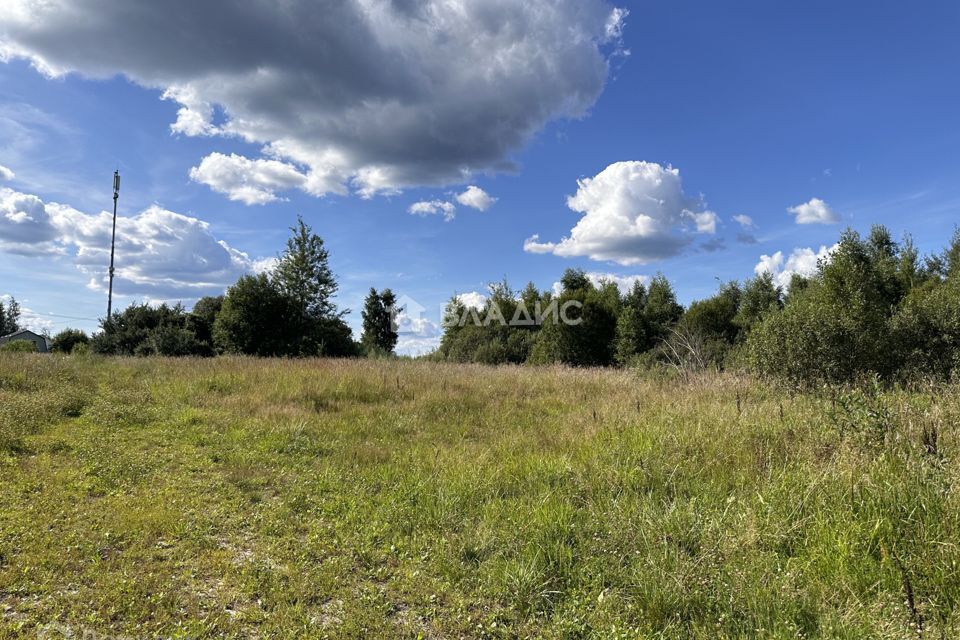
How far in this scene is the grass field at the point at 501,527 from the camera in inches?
106

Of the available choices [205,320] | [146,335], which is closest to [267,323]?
[146,335]

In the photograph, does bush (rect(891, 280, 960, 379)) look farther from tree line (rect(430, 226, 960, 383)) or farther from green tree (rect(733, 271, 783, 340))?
green tree (rect(733, 271, 783, 340))

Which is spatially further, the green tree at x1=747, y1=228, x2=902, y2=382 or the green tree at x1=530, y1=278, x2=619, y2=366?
the green tree at x1=530, y1=278, x2=619, y2=366

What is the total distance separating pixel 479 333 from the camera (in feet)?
138

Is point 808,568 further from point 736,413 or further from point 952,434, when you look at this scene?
point 736,413

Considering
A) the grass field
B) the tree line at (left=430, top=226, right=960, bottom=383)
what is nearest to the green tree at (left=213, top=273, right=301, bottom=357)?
the tree line at (left=430, top=226, right=960, bottom=383)

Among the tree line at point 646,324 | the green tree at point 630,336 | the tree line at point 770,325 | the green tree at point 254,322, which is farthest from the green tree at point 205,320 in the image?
the green tree at point 630,336

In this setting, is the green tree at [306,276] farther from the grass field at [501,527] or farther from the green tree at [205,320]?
the grass field at [501,527]

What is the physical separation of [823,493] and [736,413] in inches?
99.2

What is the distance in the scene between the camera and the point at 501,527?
12.5 feet

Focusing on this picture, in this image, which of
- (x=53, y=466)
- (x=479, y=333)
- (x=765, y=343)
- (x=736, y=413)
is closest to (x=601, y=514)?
(x=736, y=413)

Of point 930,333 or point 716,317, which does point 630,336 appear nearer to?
point 716,317

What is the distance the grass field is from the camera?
2693 mm

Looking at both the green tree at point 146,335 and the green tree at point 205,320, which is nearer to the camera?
the green tree at point 146,335
